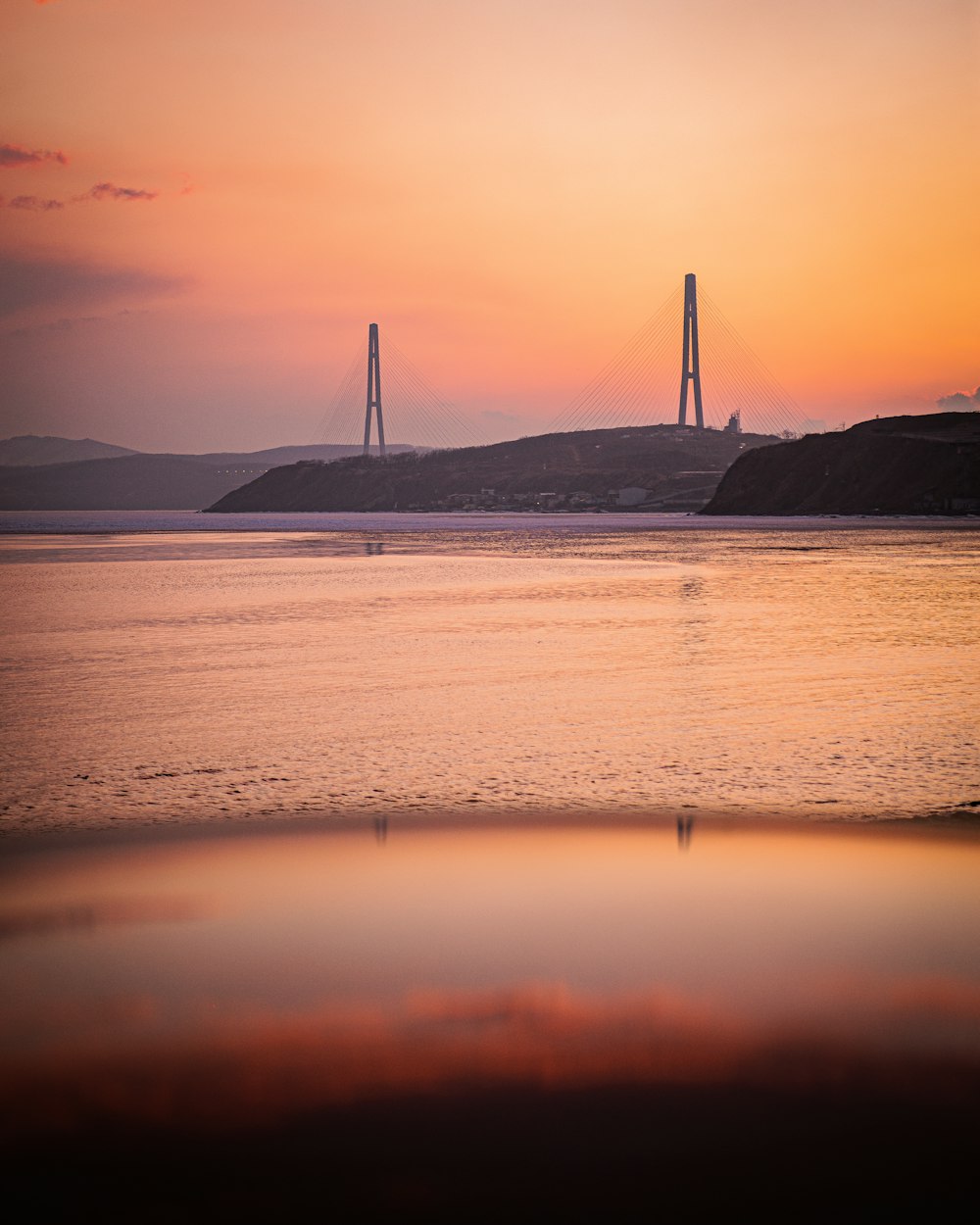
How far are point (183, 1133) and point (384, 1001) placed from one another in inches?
33.8

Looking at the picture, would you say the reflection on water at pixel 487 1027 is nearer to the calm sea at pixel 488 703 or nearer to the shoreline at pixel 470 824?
the shoreline at pixel 470 824

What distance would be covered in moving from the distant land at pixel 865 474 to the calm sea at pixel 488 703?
264 ft

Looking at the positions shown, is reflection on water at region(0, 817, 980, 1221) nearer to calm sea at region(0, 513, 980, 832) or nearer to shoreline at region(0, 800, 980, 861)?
shoreline at region(0, 800, 980, 861)

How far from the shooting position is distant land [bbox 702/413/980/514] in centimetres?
9594

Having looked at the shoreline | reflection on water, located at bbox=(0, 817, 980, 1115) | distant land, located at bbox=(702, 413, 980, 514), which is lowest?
the shoreline

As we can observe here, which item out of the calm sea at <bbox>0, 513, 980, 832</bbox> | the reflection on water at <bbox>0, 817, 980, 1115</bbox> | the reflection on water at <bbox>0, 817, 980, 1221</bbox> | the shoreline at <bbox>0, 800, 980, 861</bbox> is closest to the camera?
the reflection on water at <bbox>0, 817, 980, 1221</bbox>

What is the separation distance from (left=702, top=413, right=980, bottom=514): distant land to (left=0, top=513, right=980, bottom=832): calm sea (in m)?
80.4

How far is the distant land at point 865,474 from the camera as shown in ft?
315

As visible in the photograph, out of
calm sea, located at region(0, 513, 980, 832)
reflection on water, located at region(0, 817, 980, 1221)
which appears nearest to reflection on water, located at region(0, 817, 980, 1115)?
reflection on water, located at region(0, 817, 980, 1221)

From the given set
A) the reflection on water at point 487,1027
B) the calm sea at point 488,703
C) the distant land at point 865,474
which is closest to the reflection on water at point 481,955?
the reflection on water at point 487,1027

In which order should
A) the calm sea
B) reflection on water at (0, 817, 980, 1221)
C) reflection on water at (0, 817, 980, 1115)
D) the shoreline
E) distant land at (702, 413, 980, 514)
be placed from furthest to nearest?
distant land at (702, 413, 980, 514)
the calm sea
the shoreline
reflection on water at (0, 817, 980, 1115)
reflection on water at (0, 817, 980, 1221)

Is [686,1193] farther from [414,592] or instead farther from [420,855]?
[414,592]

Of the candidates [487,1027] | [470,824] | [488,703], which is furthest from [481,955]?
[488,703]

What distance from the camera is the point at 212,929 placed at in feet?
13.9
